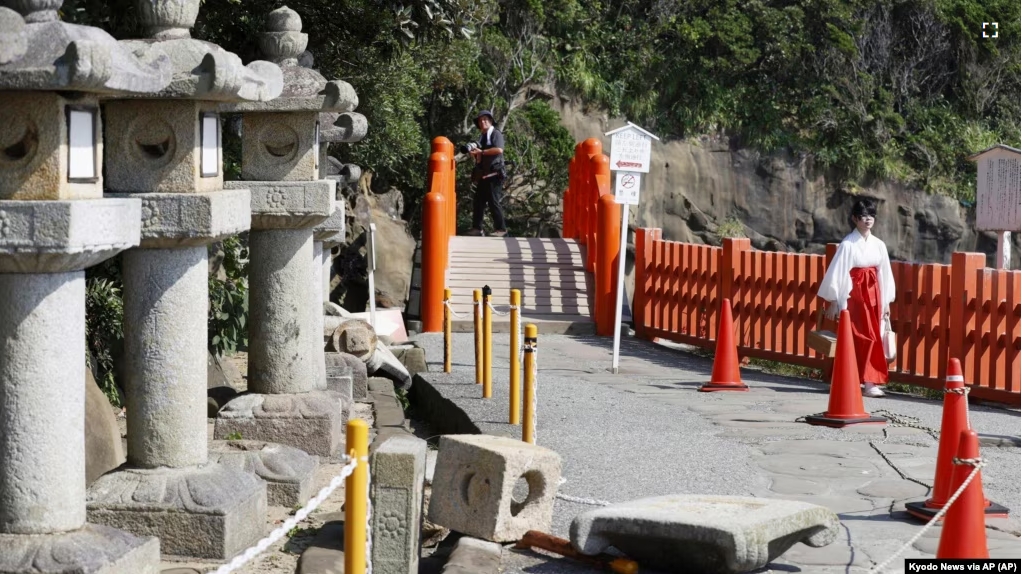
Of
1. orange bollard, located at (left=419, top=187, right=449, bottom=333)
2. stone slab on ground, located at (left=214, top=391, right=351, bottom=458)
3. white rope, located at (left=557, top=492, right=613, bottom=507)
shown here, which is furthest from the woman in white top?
orange bollard, located at (left=419, top=187, right=449, bottom=333)

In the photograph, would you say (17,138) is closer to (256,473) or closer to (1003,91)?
(256,473)

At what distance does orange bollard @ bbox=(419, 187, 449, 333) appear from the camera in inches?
631

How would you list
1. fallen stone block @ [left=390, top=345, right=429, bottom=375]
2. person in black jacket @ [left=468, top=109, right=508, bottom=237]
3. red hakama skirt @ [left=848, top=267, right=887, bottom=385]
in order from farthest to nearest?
person in black jacket @ [left=468, top=109, right=508, bottom=237]
fallen stone block @ [left=390, top=345, right=429, bottom=375]
red hakama skirt @ [left=848, top=267, right=887, bottom=385]

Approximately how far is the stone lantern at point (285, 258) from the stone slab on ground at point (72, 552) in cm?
285

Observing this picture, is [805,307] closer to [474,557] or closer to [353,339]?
[353,339]

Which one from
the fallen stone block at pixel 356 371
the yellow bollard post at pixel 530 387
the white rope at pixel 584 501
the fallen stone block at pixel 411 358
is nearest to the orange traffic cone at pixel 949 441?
the white rope at pixel 584 501

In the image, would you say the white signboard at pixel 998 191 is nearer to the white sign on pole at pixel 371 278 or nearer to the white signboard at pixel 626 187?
the white signboard at pixel 626 187

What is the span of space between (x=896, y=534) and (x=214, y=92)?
359 centimetres

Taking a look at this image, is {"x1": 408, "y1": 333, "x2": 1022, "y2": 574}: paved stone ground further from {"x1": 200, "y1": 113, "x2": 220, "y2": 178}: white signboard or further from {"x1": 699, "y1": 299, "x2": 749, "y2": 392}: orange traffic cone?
{"x1": 200, "y1": 113, "x2": 220, "y2": 178}: white signboard

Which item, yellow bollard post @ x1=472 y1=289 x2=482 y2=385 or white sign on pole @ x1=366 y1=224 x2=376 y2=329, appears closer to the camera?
yellow bollard post @ x1=472 y1=289 x2=482 y2=385

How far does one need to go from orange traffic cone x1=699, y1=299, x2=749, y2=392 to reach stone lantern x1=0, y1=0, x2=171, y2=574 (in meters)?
6.84

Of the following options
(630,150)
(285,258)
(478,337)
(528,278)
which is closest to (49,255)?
(285,258)

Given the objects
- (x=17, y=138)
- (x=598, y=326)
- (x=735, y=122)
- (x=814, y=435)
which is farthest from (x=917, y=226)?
(x=17, y=138)

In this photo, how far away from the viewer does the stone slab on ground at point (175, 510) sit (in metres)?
5.92
